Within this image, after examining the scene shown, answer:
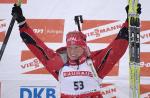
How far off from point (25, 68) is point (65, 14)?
75cm

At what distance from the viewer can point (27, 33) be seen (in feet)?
14.2

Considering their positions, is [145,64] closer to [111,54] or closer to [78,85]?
[111,54]

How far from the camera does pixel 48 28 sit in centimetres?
567

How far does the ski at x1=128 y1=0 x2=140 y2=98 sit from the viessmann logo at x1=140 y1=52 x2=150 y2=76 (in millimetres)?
1708

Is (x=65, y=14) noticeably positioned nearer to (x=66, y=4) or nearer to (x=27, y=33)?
(x=66, y=4)

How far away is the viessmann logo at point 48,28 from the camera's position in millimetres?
5625

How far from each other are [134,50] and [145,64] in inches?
68.9

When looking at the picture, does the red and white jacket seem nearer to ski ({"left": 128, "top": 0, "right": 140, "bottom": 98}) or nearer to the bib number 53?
the bib number 53

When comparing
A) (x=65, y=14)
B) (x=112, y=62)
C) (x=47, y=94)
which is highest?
(x=65, y=14)

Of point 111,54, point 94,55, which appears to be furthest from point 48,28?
point 111,54

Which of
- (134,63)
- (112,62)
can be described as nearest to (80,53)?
(112,62)

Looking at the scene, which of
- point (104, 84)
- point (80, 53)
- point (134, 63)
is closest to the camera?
point (134, 63)

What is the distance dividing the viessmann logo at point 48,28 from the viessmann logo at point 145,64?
36.2 inches

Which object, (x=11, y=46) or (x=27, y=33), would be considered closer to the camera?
(x=27, y=33)
